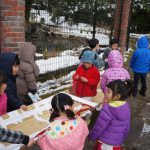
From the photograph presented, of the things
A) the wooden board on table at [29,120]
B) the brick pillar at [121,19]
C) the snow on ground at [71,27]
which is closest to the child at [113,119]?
the wooden board on table at [29,120]

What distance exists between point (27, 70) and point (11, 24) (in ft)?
2.85

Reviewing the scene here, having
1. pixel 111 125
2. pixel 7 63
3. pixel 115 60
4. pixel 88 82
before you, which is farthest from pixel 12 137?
pixel 115 60

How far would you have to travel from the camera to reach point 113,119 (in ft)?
10.5

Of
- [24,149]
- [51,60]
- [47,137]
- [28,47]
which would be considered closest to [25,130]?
[24,149]

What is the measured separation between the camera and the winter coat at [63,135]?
2.63 metres

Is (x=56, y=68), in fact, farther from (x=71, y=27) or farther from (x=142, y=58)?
(x=142, y=58)

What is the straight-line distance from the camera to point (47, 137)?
105 inches

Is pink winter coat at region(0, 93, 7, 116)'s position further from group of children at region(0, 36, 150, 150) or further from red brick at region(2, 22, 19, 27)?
red brick at region(2, 22, 19, 27)

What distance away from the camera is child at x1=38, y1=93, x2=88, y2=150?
104 inches

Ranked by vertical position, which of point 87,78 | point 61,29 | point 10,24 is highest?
point 10,24

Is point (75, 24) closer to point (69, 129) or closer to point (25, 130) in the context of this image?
point (25, 130)

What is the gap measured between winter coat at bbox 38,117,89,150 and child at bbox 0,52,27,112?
1095 millimetres

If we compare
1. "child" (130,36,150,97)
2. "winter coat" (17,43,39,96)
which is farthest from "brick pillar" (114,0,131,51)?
"winter coat" (17,43,39,96)

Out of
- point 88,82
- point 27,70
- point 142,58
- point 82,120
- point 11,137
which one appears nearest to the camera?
point 11,137
